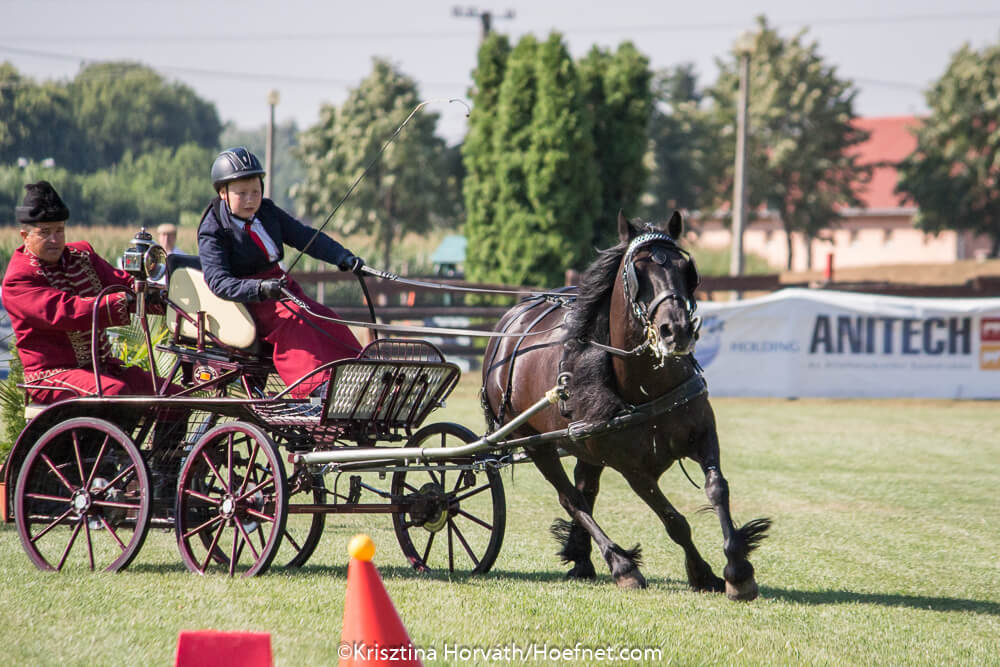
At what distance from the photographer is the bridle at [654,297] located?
528 cm

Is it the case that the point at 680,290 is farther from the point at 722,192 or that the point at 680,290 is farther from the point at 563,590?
the point at 722,192

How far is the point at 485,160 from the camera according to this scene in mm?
26750

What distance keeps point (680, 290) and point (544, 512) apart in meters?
3.94

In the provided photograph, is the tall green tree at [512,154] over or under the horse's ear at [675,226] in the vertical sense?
over

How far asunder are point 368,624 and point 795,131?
43.5 m

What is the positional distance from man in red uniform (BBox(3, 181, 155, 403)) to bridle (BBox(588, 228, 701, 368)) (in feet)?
8.57

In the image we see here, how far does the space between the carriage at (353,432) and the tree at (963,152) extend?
1676 inches

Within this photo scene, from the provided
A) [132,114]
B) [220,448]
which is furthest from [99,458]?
[132,114]

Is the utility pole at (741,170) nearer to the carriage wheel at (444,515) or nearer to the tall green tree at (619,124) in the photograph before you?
the tall green tree at (619,124)

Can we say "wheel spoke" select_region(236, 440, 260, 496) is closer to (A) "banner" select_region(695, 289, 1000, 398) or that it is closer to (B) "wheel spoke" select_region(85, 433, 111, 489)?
(B) "wheel spoke" select_region(85, 433, 111, 489)

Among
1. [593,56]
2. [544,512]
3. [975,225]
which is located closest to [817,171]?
[975,225]

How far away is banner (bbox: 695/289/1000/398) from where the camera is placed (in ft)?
57.9

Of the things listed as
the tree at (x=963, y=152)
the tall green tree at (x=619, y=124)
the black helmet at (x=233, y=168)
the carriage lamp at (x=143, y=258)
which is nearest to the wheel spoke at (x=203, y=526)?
the carriage lamp at (x=143, y=258)

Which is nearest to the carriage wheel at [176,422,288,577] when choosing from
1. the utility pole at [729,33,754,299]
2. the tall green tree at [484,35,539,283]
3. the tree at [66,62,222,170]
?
the tree at [66,62,222,170]
